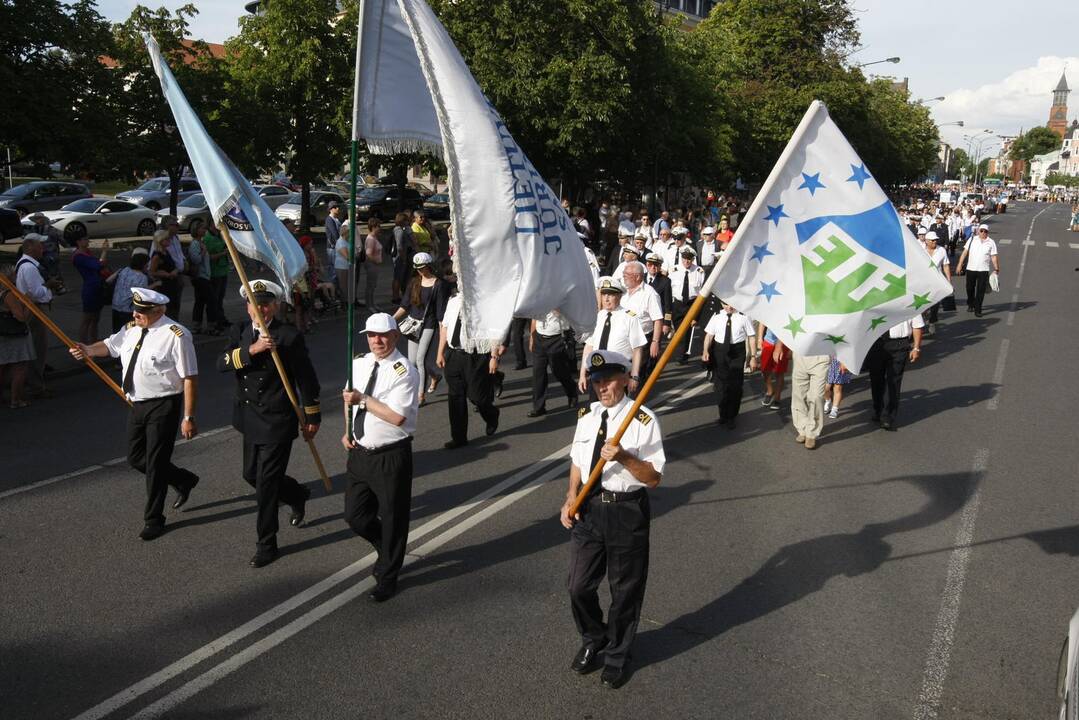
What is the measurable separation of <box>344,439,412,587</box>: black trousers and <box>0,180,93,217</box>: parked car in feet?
85.1

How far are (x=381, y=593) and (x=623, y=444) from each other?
196cm

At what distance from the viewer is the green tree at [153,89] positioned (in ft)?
70.4

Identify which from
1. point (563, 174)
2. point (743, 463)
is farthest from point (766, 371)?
point (563, 174)

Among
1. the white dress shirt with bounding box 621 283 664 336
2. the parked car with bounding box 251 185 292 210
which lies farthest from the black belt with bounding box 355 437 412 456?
the parked car with bounding box 251 185 292 210

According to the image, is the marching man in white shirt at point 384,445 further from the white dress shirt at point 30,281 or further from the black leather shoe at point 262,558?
the white dress shirt at point 30,281

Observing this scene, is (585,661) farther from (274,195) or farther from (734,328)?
(274,195)

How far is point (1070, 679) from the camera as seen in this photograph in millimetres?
3648

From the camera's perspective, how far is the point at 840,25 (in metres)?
41.5

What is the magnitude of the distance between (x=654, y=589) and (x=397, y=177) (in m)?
27.4

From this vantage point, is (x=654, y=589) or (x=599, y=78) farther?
(x=599, y=78)

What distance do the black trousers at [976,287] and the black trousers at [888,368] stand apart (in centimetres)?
905

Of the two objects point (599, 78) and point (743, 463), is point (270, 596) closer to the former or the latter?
point (743, 463)

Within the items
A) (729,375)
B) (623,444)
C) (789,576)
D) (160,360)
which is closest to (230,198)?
(160,360)

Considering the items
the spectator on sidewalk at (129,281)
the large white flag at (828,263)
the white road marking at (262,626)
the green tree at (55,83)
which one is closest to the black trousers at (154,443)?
the white road marking at (262,626)
